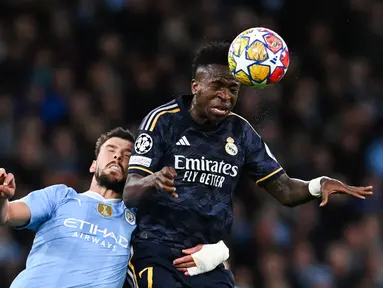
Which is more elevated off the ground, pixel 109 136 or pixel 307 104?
pixel 109 136

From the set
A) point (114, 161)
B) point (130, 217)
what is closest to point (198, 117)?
point (114, 161)

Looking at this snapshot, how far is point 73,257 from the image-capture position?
6598 mm

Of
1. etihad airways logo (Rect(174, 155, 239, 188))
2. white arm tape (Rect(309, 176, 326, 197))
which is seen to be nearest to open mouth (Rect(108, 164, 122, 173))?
etihad airways logo (Rect(174, 155, 239, 188))

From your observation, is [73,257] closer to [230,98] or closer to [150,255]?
[150,255]

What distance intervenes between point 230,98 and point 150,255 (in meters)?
1.21

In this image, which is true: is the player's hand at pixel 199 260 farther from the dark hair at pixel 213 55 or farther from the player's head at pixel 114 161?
the dark hair at pixel 213 55

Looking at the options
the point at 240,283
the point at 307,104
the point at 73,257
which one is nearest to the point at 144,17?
the point at 307,104

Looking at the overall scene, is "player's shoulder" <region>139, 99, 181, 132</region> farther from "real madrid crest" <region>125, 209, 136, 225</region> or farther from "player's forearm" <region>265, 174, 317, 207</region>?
"player's forearm" <region>265, 174, 317, 207</region>

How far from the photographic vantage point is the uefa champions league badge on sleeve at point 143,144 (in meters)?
6.50

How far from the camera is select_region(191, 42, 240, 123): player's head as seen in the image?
261 inches

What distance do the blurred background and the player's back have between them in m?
4.37

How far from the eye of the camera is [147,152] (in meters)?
6.49

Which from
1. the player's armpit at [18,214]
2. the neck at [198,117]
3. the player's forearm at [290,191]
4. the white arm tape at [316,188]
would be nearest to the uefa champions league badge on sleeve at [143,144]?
the neck at [198,117]

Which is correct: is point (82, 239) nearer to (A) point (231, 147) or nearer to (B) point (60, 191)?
(B) point (60, 191)
